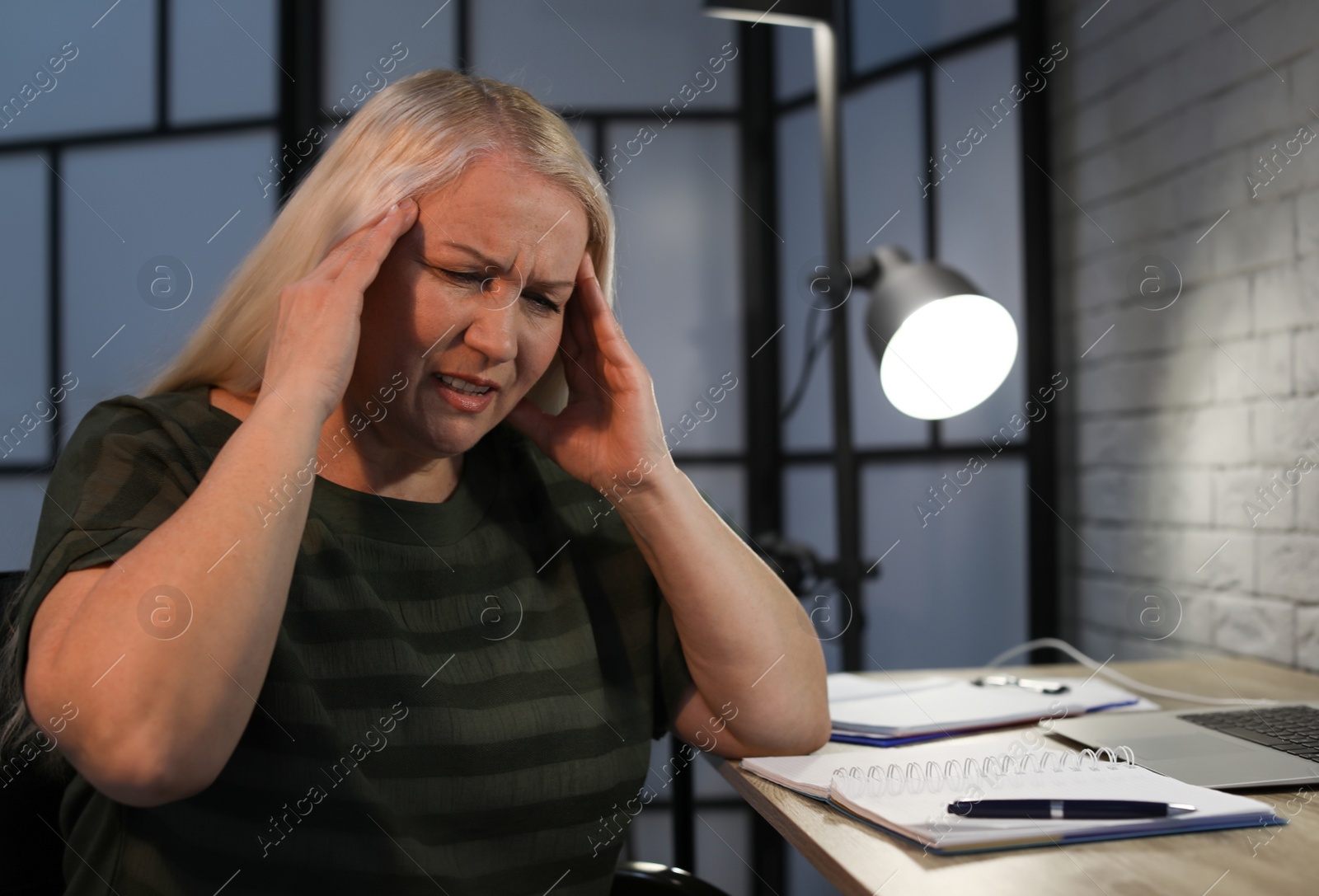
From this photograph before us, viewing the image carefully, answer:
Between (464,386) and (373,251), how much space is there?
159 mm

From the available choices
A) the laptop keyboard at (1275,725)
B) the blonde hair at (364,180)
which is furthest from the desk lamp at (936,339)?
the blonde hair at (364,180)

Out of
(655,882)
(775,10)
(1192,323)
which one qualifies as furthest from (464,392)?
(1192,323)

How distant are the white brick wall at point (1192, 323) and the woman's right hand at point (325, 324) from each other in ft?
4.14

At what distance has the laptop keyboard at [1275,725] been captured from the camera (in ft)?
3.13

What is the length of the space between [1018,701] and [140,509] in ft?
3.21

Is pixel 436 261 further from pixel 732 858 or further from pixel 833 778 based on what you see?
pixel 732 858

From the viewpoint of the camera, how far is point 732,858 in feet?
8.59

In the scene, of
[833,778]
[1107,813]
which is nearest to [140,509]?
[833,778]

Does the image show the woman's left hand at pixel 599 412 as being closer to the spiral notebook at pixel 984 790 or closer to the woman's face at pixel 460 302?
the woman's face at pixel 460 302

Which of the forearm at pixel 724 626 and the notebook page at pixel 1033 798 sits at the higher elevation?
the forearm at pixel 724 626

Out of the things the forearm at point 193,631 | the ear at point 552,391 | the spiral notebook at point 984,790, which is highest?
the ear at point 552,391

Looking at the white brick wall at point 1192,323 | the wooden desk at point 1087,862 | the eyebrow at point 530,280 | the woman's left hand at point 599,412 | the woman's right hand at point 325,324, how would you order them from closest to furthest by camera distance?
the wooden desk at point 1087,862
the woman's right hand at point 325,324
the eyebrow at point 530,280
the woman's left hand at point 599,412
the white brick wall at point 1192,323

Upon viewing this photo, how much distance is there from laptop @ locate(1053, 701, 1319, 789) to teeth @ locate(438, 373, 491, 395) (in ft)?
2.34

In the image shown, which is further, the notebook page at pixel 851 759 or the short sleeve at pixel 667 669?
the short sleeve at pixel 667 669
